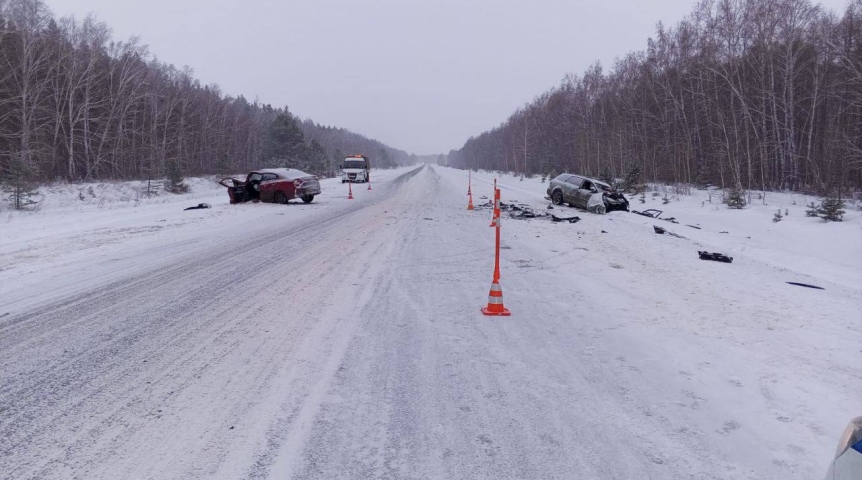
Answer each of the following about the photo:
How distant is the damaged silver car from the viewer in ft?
57.9

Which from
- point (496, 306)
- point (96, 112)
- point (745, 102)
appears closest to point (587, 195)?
point (496, 306)

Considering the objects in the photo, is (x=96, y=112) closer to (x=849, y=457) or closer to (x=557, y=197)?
(x=557, y=197)

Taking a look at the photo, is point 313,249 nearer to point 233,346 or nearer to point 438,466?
point 233,346

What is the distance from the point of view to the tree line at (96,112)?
29594 millimetres

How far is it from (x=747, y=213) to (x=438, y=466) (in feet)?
62.5

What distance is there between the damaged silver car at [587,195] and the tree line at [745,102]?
8.92 m

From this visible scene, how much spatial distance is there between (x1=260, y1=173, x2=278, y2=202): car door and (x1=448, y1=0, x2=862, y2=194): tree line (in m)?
20.5

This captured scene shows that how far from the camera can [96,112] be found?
3941 cm

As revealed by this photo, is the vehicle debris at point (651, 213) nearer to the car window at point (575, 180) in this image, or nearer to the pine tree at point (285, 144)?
the car window at point (575, 180)

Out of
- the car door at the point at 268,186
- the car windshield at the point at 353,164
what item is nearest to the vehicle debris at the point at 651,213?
the car door at the point at 268,186

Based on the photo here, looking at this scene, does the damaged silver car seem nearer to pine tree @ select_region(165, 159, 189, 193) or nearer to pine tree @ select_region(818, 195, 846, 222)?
pine tree @ select_region(818, 195, 846, 222)

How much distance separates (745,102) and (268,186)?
3076 cm

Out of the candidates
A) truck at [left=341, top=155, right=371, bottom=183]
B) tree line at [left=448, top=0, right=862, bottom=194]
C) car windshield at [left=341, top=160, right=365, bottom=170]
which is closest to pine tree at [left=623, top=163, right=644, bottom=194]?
tree line at [left=448, top=0, right=862, bottom=194]

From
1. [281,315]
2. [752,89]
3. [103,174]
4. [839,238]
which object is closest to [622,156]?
[752,89]
